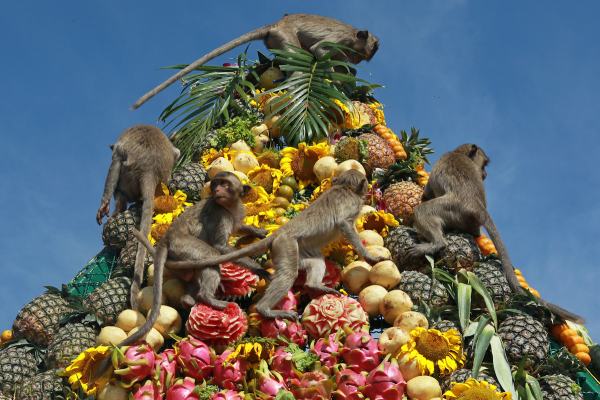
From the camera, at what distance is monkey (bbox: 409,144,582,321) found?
10.3 metres

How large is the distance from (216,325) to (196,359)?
38 centimetres

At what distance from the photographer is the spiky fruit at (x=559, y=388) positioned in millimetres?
8898

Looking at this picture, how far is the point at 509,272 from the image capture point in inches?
411

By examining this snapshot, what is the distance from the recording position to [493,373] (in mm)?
8977

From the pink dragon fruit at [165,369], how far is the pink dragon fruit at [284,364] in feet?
3.01

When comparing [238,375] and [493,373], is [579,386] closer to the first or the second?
[493,373]

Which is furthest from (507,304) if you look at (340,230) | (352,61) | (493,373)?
(352,61)

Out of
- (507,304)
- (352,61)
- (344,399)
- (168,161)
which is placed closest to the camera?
(344,399)

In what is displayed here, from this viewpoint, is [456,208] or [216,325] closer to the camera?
[216,325]

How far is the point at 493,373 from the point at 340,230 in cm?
217

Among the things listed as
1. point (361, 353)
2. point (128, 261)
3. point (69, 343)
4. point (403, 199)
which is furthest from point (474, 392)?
point (128, 261)

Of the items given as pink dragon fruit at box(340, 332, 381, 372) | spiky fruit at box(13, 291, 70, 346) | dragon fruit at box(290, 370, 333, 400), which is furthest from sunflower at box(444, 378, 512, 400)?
spiky fruit at box(13, 291, 70, 346)

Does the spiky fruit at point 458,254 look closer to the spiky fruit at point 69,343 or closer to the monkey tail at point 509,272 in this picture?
the monkey tail at point 509,272

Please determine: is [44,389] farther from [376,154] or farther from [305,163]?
[376,154]
